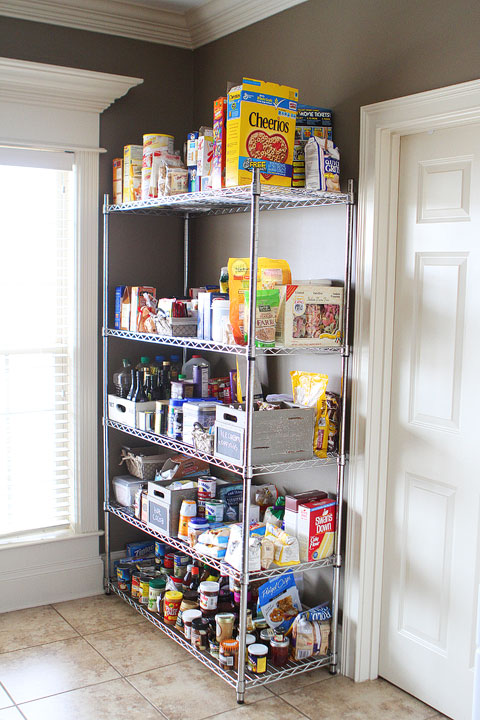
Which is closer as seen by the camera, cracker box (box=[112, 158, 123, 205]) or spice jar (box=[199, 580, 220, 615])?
spice jar (box=[199, 580, 220, 615])

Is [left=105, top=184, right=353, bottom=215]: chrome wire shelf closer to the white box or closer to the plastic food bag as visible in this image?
the plastic food bag

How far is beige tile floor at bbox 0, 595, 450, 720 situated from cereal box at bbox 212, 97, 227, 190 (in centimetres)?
185

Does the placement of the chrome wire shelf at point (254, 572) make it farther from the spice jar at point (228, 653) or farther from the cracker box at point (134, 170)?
the cracker box at point (134, 170)

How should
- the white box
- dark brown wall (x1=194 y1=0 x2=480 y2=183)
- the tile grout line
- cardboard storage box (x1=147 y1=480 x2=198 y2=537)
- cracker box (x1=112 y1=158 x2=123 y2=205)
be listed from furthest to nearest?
cracker box (x1=112 y1=158 x2=123 y2=205) → the white box → cardboard storage box (x1=147 y1=480 x2=198 y2=537) → the tile grout line → dark brown wall (x1=194 y1=0 x2=480 y2=183)

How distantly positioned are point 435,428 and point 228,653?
1140 mm

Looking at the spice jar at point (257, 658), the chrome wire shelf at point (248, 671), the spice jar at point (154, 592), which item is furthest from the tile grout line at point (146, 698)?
the spice jar at point (154, 592)

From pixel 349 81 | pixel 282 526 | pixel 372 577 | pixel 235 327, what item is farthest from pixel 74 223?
pixel 372 577

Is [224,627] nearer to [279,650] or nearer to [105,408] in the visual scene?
[279,650]

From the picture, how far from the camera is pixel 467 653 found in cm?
257

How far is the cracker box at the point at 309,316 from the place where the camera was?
2658 millimetres

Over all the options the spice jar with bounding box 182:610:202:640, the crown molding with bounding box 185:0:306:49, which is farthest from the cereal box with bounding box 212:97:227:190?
the spice jar with bounding box 182:610:202:640

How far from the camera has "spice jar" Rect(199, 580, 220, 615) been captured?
9.82 feet

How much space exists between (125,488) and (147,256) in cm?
113

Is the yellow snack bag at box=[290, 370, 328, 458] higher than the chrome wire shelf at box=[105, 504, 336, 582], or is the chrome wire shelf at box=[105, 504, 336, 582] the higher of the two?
the yellow snack bag at box=[290, 370, 328, 458]
